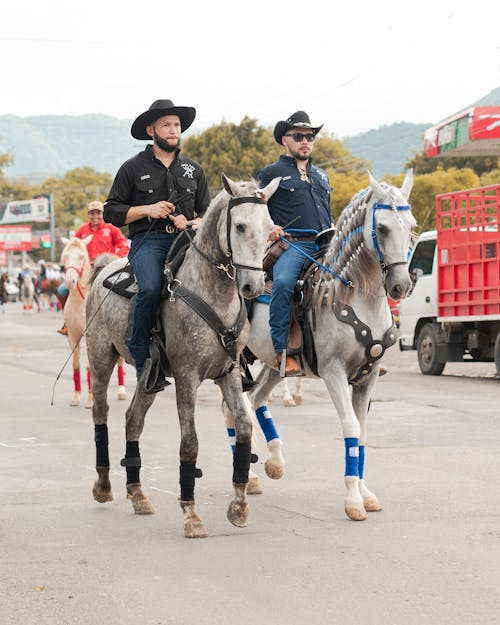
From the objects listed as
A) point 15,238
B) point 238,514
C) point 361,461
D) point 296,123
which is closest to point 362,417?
point 361,461

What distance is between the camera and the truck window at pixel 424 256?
20.6 m

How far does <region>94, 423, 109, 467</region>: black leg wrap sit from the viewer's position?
26.9ft

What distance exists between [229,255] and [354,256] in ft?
3.97

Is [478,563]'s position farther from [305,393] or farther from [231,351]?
[305,393]

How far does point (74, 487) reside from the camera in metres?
8.98

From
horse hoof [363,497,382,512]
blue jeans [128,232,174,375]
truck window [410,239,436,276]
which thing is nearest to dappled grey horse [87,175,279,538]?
blue jeans [128,232,174,375]

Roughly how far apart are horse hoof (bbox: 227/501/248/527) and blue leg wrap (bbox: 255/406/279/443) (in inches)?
64.7

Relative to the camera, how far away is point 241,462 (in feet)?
23.7

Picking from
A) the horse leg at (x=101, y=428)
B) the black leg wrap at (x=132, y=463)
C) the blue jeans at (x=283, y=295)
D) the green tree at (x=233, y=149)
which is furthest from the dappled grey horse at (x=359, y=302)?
the green tree at (x=233, y=149)

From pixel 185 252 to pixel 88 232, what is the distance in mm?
8019

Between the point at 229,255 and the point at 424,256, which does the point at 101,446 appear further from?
the point at 424,256

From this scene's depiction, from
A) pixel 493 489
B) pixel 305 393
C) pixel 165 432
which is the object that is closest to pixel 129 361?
pixel 493 489

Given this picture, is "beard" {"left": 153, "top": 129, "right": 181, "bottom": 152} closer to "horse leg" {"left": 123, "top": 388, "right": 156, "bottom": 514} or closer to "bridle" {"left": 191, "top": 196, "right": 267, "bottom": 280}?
"bridle" {"left": 191, "top": 196, "right": 267, "bottom": 280}

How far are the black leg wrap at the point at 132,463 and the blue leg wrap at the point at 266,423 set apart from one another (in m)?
1.30
